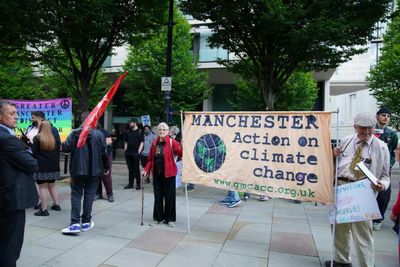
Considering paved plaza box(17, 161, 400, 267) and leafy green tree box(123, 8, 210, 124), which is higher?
leafy green tree box(123, 8, 210, 124)

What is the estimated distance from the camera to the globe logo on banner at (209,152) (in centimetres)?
526

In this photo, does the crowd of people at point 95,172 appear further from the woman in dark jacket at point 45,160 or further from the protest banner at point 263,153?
the protest banner at point 263,153

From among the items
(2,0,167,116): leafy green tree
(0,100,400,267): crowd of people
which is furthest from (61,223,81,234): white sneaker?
(2,0,167,116): leafy green tree

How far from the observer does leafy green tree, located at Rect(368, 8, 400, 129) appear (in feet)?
58.1

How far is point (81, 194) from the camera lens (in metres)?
5.48

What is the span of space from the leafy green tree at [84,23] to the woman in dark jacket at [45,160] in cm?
439

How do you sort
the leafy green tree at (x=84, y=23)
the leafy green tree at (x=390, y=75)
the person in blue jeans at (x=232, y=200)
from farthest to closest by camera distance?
1. the leafy green tree at (x=390, y=75)
2. the leafy green tree at (x=84, y=23)
3. the person in blue jeans at (x=232, y=200)

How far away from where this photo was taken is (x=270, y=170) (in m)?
4.78

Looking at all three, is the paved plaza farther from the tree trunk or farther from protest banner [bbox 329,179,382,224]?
the tree trunk

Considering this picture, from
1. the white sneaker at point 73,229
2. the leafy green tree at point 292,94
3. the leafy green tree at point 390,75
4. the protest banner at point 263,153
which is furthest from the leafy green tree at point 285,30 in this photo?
the leafy green tree at point 390,75

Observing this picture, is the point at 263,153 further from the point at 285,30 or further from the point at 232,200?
the point at 285,30

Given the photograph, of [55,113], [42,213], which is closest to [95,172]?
[42,213]

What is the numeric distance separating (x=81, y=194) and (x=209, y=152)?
215cm

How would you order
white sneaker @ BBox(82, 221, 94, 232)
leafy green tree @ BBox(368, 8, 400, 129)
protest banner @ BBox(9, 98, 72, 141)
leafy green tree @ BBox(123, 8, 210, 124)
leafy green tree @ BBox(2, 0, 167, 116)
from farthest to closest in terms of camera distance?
leafy green tree @ BBox(123, 8, 210, 124) < leafy green tree @ BBox(368, 8, 400, 129) < protest banner @ BBox(9, 98, 72, 141) < leafy green tree @ BBox(2, 0, 167, 116) < white sneaker @ BBox(82, 221, 94, 232)
